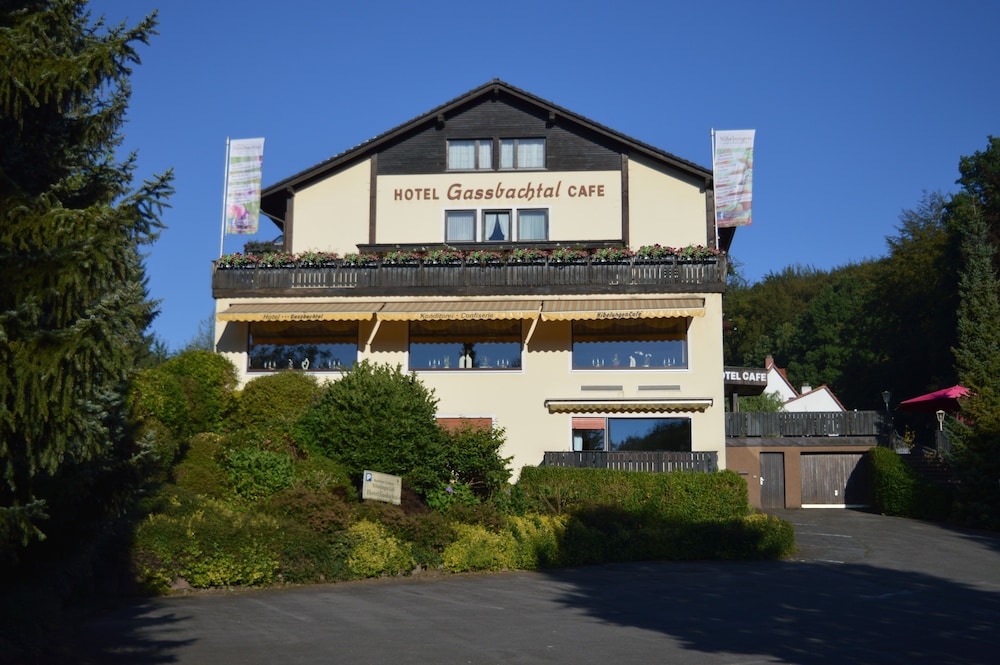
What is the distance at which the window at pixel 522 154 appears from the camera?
3462cm

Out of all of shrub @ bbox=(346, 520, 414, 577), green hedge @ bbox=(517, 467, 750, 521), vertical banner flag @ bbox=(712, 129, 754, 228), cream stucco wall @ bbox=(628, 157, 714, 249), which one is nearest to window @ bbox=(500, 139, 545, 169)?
cream stucco wall @ bbox=(628, 157, 714, 249)

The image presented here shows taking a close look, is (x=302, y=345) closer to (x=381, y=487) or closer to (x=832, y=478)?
(x=381, y=487)

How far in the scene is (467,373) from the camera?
32.0m

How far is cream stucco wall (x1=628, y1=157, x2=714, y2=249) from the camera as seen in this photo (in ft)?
110

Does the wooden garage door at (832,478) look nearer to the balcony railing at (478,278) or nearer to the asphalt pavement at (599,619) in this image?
the balcony railing at (478,278)

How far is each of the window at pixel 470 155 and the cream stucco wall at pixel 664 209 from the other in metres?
4.83

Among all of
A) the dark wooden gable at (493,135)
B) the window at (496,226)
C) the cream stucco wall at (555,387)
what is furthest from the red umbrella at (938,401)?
the window at (496,226)

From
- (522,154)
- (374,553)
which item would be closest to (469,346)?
(522,154)

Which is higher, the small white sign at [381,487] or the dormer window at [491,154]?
the dormer window at [491,154]

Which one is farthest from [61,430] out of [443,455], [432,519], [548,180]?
[548,180]

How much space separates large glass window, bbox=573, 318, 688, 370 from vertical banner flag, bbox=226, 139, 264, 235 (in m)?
11.2

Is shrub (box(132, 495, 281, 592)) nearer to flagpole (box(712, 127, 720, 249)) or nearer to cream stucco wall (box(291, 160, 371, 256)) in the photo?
cream stucco wall (box(291, 160, 371, 256))

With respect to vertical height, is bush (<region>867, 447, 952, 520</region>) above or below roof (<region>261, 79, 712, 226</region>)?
below

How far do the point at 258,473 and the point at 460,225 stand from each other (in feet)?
44.3
